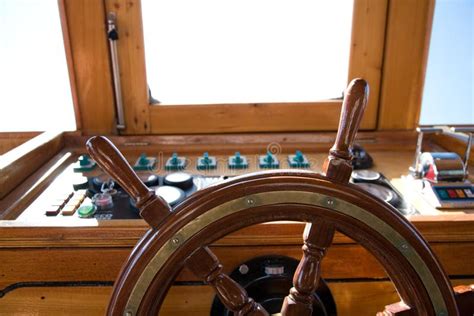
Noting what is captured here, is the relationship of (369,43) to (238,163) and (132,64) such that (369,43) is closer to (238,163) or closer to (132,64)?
(238,163)

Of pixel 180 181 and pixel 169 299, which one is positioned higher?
pixel 180 181

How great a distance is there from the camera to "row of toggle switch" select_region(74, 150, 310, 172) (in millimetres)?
1202

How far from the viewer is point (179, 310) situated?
883 millimetres

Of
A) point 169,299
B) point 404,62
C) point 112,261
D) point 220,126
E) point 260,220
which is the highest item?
point 404,62

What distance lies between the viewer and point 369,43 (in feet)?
4.46

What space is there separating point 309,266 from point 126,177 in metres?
0.29

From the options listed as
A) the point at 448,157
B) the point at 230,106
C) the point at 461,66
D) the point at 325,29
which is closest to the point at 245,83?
the point at 230,106

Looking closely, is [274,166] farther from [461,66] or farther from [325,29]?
[461,66]

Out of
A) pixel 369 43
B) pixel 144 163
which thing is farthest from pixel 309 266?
pixel 369 43

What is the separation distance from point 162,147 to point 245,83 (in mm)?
396

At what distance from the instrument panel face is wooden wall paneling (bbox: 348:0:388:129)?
34 centimetres

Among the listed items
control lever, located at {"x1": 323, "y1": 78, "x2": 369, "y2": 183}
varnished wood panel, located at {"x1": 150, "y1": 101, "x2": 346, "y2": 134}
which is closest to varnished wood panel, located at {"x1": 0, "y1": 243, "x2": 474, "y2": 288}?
control lever, located at {"x1": 323, "y1": 78, "x2": 369, "y2": 183}

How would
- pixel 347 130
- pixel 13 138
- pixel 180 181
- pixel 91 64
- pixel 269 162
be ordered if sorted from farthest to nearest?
1. pixel 13 138
2. pixel 91 64
3. pixel 269 162
4. pixel 180 181
5. pixel 347 130

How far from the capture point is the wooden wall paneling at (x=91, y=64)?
4.26 feet
